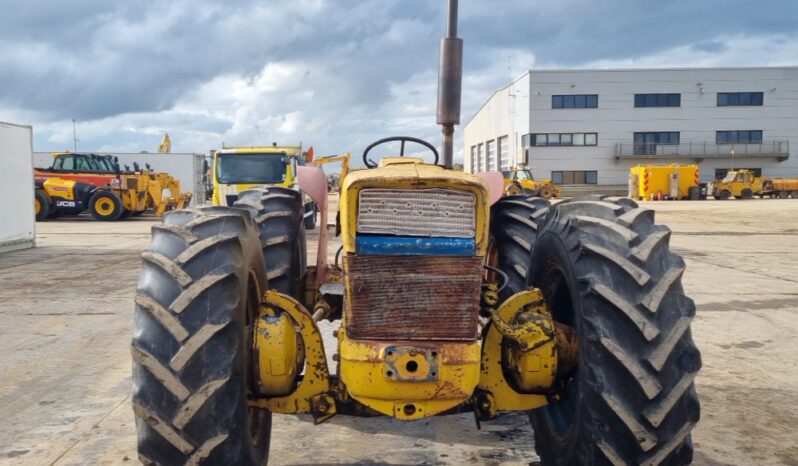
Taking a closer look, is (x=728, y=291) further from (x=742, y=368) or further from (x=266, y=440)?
(x=266, y=440)

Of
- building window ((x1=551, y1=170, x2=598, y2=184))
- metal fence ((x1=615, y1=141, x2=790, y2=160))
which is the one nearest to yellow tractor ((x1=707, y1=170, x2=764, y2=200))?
metal fence ((x1=615, y1=141, x2=790, y2=160))

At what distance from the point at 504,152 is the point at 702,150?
602 inches

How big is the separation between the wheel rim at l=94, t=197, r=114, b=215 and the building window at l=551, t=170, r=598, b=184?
3452 centimetres

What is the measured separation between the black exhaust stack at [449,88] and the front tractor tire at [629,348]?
2111mm

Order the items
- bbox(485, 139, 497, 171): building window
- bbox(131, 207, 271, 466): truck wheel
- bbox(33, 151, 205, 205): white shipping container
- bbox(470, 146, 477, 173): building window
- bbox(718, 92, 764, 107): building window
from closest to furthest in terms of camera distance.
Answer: bbox(131, 207, 271, 466): truck wheel → bbox(33, 151, 205, 205): white shipping container → bbox(718, 92, 764, 107): building window → bbox(485, 139, 497, 171): building window → bbox(470, 146, 477, 173): building window

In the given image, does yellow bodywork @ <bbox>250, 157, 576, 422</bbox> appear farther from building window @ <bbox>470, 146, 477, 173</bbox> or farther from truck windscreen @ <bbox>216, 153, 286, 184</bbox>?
building window @ <bbox>470, 146, 477, 173</bbox>

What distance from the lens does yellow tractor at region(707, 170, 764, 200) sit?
142ft

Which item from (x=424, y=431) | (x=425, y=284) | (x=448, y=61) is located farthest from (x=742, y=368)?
(x=425, y=284)

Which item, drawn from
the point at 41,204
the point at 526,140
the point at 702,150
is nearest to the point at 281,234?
the point at 41,204

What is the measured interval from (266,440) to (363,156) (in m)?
1.84

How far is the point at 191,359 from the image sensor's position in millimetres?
2611

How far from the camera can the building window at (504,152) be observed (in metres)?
57.2

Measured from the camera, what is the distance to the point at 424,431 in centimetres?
417

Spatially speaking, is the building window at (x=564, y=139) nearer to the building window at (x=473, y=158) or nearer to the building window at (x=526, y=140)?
the building window at (x=526, y=140)
